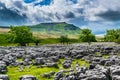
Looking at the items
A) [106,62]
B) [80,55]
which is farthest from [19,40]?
[106,62]

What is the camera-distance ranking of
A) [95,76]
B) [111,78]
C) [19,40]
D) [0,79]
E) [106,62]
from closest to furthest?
[0,79], [95,76], [111,78], [106,62], [19,40]

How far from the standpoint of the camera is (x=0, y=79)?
94.1 feet

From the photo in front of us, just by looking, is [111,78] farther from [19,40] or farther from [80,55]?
[19,40]

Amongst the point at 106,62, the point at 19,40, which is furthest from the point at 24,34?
the point at 106,62

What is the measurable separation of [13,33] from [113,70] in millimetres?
144141

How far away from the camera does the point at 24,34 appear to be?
17162 centimetres

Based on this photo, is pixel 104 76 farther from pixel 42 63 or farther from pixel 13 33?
pixel 13 33

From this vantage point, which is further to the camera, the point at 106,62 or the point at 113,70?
the point at 106,62

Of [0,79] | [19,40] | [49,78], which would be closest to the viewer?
[0,79]

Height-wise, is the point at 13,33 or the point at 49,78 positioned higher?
the point at 13,33

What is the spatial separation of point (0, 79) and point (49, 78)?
13.9m

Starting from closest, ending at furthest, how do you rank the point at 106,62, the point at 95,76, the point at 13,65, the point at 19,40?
the point at 95,76
the point at 106,62
the point at 13,65
the point at 19,40

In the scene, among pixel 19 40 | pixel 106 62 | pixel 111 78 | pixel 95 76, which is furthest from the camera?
pixel 19 40

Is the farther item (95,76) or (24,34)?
(24,34)
